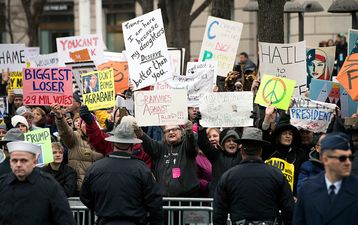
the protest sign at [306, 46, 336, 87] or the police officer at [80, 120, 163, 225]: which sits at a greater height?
the protest sign at [306, 46, 336, 87]

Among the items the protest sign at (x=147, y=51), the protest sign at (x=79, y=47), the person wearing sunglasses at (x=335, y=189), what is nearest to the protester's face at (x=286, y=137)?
the protest sign at (x=147, y=51)

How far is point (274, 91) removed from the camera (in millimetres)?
12789

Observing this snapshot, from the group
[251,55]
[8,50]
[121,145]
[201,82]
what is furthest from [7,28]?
[121,145]

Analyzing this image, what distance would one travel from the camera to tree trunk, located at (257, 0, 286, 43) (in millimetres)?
16719

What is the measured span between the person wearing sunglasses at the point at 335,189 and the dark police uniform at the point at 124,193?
6.83 ft

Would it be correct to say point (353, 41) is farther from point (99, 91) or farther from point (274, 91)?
point (99, 91)

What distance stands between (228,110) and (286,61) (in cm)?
211

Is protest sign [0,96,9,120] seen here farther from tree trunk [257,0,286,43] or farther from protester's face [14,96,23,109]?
tree trunk [257,0,286,43]

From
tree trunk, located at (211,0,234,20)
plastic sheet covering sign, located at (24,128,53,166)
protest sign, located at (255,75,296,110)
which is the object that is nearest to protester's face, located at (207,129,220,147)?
protest sign, located at (255,75,296,110)

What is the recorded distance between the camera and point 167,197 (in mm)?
11844

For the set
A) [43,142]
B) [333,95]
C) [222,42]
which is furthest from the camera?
[222,42]

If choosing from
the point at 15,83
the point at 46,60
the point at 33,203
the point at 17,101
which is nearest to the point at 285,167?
the point at 33,203

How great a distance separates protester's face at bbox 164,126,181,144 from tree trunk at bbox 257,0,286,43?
15.4 feet

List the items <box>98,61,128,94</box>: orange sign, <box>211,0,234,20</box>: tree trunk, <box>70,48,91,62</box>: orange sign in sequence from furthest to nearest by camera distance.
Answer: <box>211,0,234,20</box>: tree trunk → <box>70,48,91,62</box>: orange sign → <box>98,61,128,94</box>: orange sign
